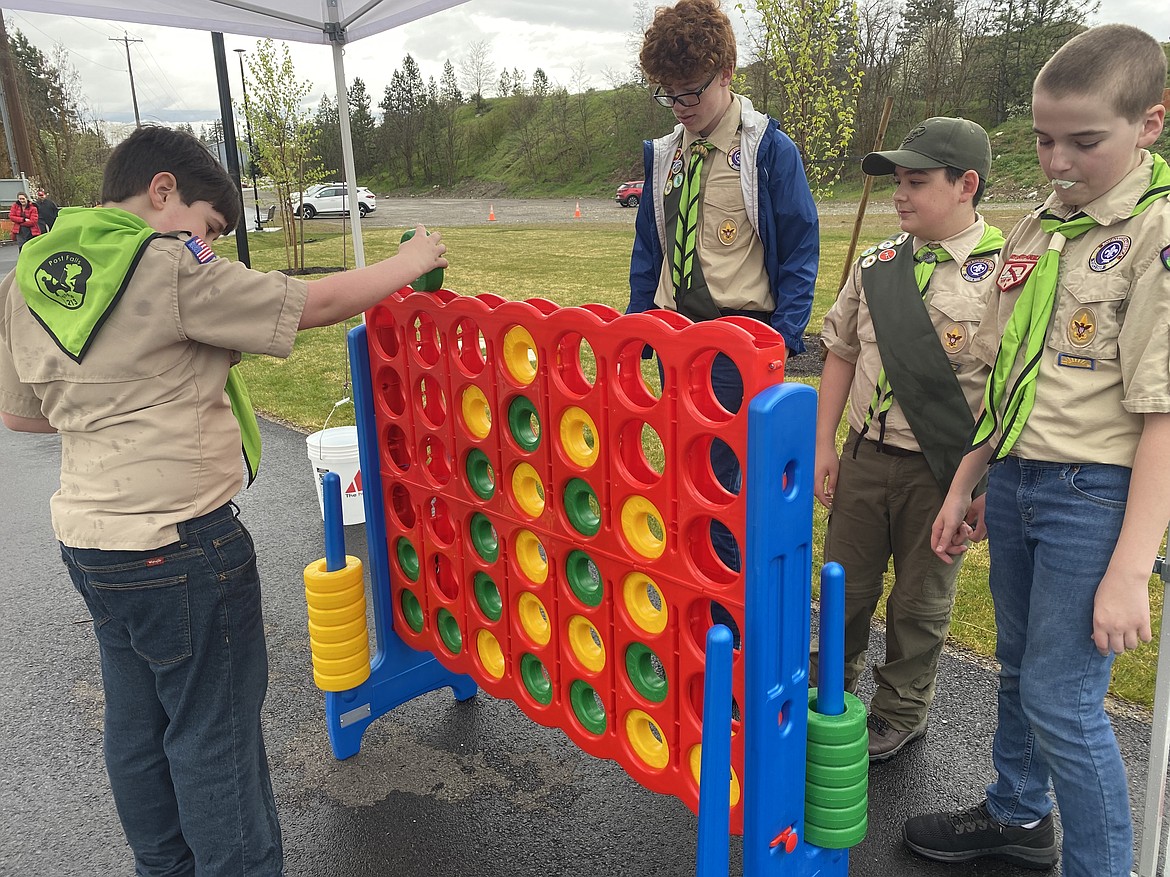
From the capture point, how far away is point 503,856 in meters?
2.57

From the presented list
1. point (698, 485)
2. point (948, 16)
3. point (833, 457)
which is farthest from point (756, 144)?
point (948, 16)

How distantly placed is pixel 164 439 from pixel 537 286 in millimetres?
12190

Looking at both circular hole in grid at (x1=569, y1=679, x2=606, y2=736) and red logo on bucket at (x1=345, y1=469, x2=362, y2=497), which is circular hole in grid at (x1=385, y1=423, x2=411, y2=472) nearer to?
circular hole in grid at (x1=569, y1=679, x2=606, y2=736)

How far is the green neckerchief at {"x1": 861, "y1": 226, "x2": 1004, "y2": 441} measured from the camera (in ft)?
7.89

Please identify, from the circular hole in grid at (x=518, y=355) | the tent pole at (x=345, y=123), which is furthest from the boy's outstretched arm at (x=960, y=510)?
the tent pole at (x=345, y=123)

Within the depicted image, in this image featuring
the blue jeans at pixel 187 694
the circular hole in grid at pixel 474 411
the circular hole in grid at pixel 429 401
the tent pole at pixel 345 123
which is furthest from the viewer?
the tent pole at pixel 345 123

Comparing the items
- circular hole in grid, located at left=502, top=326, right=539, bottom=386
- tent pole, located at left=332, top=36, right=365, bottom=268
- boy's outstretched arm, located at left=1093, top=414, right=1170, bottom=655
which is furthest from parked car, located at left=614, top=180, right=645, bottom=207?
boy's outstretched arm, located at left=1093, top=414, right=1170, bottom=655

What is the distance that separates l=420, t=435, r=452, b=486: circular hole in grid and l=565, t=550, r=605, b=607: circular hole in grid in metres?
0.56

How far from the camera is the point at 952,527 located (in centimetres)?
213

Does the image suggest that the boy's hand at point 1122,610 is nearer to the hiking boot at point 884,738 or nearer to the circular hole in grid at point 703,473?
the circular hole in grid at point 703,473

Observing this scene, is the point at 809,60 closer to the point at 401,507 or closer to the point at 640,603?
the point at 401,507

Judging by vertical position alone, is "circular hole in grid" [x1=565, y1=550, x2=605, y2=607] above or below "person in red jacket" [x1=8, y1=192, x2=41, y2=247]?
below

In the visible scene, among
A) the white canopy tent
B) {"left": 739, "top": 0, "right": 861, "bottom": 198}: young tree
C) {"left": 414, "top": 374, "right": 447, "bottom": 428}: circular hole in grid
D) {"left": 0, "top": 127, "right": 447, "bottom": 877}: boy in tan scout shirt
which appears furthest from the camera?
{"left": 739, "top": 0, "right": 861, "bottom": 198}: young tree

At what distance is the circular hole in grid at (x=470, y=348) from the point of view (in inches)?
96.4
